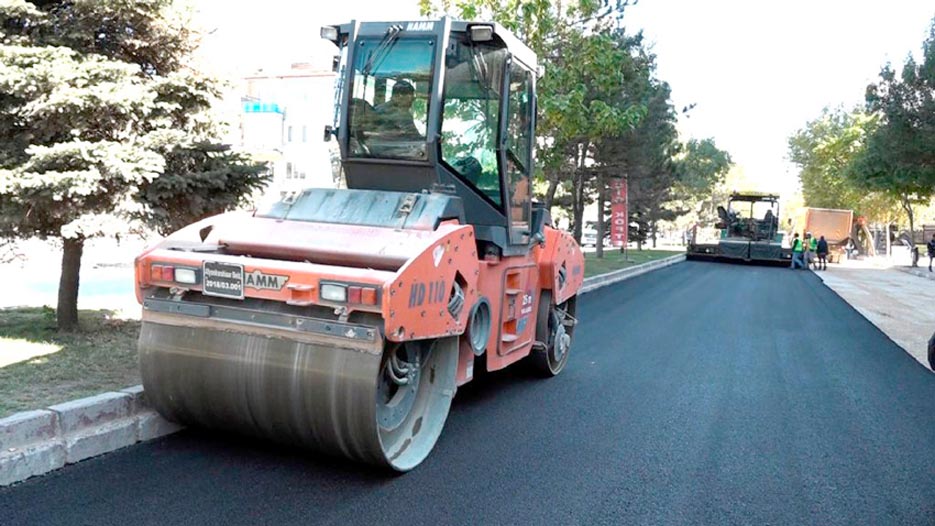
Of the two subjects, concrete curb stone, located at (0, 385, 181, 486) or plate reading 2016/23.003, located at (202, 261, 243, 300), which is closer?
concrete curb stone, located at (0, 385, 181, 486)

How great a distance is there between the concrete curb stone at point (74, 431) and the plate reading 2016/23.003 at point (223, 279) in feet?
3.46

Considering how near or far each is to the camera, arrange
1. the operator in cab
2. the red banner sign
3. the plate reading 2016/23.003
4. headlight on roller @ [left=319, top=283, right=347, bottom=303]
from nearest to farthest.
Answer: headlight on roller @ [left=319, top=283, right=347, bottom=303] < the plate reading 2016/23.003 < the operator in cab < the red banner sign

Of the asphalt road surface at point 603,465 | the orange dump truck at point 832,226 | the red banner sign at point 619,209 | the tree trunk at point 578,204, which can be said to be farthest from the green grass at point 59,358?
the orange dump truck at point 832,226

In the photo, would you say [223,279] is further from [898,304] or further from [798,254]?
[798,254]

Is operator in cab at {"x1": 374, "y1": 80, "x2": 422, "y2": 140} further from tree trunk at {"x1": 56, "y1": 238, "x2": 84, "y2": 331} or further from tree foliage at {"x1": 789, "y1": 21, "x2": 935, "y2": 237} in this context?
tree foliage at {"x1": 789, "y1": 21, "x2": 935, "y2": 237}

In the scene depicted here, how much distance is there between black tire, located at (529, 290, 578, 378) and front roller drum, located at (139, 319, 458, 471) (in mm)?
2469

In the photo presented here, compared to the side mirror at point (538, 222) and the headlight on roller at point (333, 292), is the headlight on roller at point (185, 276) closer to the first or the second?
the headlight on roller at point (333, 292)

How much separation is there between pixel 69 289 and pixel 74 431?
3.60 metres

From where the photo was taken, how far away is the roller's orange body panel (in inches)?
172

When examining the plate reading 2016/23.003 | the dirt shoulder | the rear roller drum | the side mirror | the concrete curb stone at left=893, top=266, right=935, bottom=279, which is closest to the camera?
the plate reading 2016/23.003

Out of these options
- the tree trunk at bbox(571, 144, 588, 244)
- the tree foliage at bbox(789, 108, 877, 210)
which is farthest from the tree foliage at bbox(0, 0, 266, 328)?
the tree foliage at bbox(789, 108, 877, 210)

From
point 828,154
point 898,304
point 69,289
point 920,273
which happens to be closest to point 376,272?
point 69,289

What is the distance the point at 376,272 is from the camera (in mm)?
4402

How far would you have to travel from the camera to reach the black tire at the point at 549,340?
7363mm
